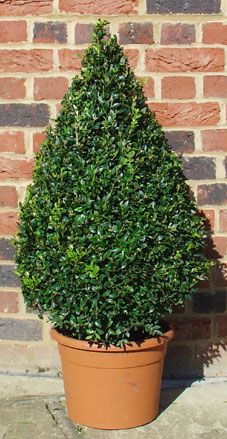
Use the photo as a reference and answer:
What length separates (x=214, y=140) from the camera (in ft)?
12.4

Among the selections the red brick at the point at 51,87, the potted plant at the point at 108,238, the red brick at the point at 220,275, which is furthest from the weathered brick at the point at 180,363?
the red brick at the point at 51,87

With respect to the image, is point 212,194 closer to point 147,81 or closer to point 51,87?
point 147,81

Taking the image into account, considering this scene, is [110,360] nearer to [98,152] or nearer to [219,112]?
[98,152]

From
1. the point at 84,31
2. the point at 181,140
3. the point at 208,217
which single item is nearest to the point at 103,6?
the point at 84,31

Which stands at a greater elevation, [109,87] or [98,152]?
[109,87]

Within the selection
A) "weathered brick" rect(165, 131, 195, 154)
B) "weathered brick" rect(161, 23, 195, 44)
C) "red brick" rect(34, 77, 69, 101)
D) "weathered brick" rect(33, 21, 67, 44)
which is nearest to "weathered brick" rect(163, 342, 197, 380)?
"weathered brick" rect(165, 131, 195, 154)

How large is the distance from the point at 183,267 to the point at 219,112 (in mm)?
977

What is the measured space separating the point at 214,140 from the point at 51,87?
867 mm

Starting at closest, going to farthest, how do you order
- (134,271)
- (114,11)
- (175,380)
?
→ 1. (134,271)
2. (114,11)
3. (175,380)

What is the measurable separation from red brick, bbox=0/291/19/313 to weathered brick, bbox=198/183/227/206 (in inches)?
42.8

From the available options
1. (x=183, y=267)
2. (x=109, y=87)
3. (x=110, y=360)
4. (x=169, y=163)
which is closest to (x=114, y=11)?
(x=109, y=87)

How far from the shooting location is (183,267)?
10.5 ft

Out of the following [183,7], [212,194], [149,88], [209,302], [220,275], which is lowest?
[209,302]

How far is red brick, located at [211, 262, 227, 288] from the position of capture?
387 cm
